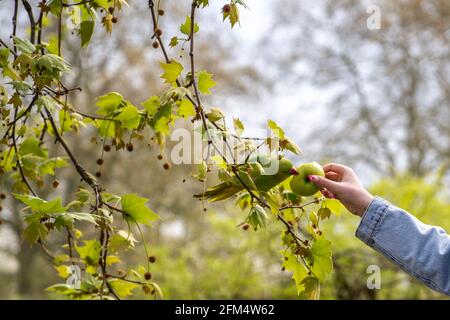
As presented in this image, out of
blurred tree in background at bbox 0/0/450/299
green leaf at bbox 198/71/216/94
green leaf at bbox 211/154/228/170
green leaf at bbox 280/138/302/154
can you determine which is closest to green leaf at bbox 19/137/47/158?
green leaf at bbox 198/71/216/94

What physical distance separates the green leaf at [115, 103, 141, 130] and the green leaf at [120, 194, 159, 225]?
0.22 meters

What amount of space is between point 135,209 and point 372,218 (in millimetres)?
721

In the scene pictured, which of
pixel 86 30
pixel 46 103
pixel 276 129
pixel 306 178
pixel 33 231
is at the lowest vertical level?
pixel 33 231

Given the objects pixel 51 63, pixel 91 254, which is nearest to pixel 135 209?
pixel 91 254

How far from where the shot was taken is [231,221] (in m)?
5.32

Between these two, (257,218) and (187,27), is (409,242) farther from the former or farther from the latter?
(187,27)

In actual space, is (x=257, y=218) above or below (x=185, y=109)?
below

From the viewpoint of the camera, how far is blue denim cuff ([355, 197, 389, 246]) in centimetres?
146

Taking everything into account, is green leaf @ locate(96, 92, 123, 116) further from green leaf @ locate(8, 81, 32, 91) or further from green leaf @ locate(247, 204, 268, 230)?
green leaf @ locate(247, 204, 268, 230)

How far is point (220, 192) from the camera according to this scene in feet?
5.51

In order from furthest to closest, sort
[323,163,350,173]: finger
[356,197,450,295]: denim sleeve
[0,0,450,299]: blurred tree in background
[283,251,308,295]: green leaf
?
[0,0,450,299]: blurred tree in background, [283,251,308,295]: green leaf, [323,163,350,173]: finger, [356,197,450,295]: denim sleeve

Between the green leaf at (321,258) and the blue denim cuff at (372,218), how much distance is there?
0.59ft

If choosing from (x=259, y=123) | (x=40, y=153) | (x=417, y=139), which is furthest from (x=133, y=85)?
(x=40, y=153)

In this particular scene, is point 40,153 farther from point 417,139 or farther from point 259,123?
point 417,139
